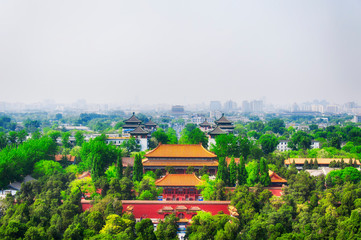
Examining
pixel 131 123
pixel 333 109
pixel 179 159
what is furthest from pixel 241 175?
pixel 333 109

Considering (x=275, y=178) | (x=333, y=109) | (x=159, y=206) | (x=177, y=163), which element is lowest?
(x=333, y=109)

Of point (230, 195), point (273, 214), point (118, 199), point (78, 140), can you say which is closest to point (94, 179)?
point (118, 199)

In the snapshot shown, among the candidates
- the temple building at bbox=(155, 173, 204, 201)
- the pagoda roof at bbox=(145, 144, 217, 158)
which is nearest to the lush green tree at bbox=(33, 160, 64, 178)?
the pagoda roof at bbox=(145, 144, 217, 158)

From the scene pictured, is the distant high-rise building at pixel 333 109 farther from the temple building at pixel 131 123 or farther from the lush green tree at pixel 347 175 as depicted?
the lush green tree at pixel 347 175

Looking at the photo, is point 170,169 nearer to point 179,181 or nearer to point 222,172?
point 179,181

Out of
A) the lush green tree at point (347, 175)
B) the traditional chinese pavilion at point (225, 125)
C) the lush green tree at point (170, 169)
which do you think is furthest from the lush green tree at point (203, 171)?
the traditional chinese pavilion at point (225, 125)

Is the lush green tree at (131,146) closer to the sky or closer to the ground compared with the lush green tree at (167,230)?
closer to the sky
